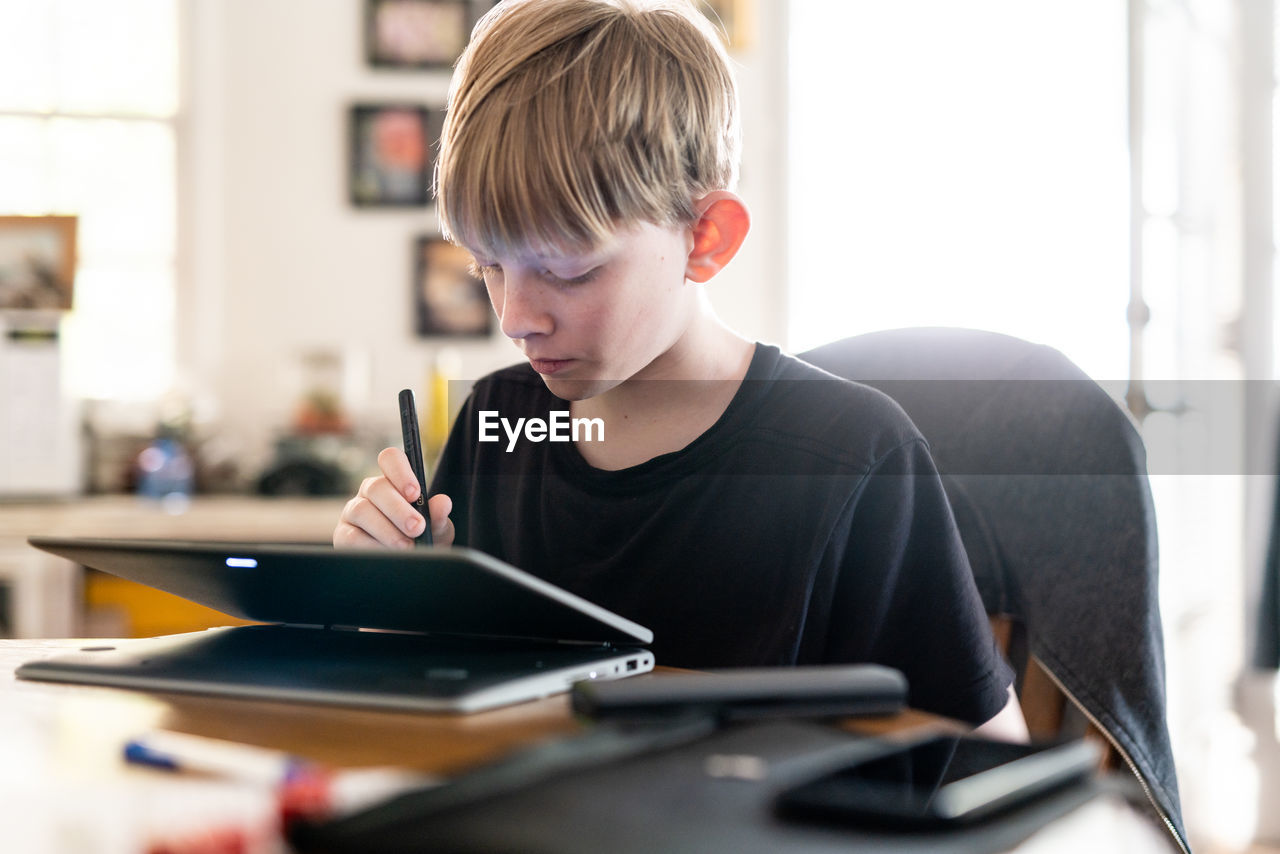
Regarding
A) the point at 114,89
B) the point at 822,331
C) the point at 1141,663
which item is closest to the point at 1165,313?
the point at 822,331

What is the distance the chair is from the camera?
88 cm

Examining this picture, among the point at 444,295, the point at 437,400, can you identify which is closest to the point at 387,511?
the point at 437,400

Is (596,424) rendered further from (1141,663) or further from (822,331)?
(822,331)

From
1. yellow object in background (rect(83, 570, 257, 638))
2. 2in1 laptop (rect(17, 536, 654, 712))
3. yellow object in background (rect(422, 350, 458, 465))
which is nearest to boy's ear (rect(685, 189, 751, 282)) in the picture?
2in1 laptop (rect(17, 536, 654, 712))

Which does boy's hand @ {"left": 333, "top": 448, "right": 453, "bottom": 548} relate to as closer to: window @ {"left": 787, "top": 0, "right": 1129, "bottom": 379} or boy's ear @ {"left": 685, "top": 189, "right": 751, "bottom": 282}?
boy's ear @ {"left": 685, "top": 189, "right": 751, "bottom": 282}

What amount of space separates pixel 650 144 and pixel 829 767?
0.54m

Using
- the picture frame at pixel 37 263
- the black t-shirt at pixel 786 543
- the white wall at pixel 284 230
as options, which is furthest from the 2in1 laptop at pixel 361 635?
the picture frame at pixel 37 263

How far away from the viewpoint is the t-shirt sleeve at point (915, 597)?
30.5 inches

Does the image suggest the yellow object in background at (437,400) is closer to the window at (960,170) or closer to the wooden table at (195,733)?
the window at (960,170)

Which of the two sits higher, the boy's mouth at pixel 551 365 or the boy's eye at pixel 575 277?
the boy's eye at pixel 575 277

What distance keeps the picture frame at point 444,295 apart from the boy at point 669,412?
6.72 ft

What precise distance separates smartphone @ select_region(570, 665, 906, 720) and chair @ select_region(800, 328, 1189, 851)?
0.48 m

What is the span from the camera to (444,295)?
116 inches

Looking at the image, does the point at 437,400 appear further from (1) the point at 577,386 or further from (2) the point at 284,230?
(1) the point at 577,386
